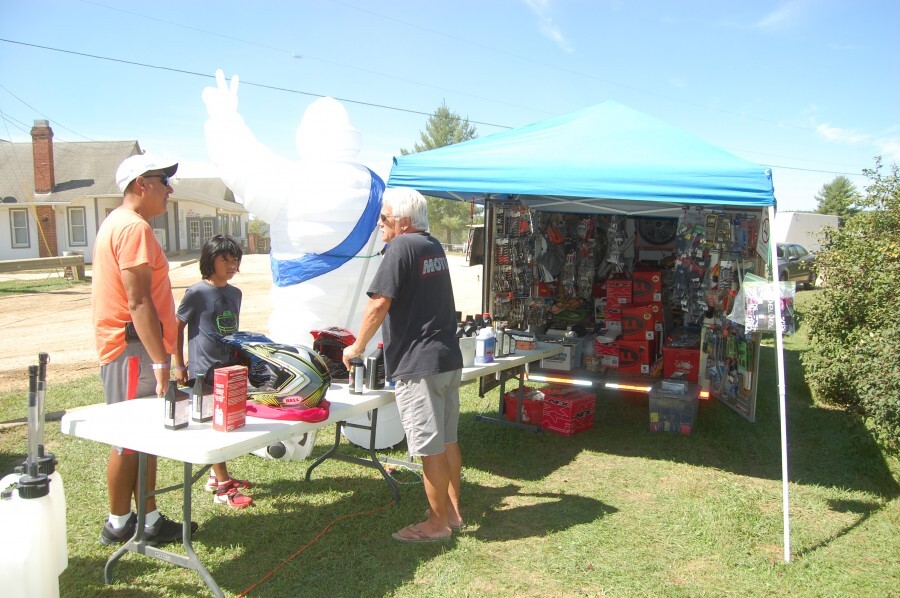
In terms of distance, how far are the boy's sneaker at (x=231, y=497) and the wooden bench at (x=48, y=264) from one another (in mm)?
14602

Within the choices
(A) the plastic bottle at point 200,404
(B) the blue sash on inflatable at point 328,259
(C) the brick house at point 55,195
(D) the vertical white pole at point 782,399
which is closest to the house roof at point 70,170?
(C) the brick house at point 55,195

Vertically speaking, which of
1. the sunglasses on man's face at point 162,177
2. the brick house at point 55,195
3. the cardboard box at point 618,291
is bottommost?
the cardboard box at point 618,291

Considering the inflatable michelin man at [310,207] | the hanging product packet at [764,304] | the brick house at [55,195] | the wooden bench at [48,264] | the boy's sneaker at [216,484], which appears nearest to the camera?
the boy's sneaker at [216,484]

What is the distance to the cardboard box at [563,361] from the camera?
6145 millimetres

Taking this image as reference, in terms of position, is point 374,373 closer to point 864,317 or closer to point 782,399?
point 782,399

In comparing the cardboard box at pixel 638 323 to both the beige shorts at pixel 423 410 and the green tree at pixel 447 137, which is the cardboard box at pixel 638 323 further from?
the green tree at pixel 447 137

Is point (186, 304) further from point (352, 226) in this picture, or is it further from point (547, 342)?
point (547, 342)

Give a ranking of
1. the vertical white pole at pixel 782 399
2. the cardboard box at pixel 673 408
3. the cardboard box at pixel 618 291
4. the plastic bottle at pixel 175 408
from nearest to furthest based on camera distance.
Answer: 1. the plastic bottle at pixel 175 408
2. the vertical white pole at pixel 782 399
3. the cardboard box at pixel 673 408
4. the cardboard box at pixel 618 291

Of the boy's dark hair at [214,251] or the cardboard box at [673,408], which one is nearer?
the boy's dark hair at [214,251]

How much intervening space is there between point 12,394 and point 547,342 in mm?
5251

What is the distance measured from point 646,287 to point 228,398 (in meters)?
4.80

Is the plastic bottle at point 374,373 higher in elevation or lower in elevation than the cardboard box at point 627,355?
higher

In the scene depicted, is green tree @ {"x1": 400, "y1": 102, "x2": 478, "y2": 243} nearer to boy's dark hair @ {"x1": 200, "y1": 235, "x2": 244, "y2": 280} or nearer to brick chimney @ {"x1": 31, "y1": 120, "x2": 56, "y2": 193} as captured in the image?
brick chimney @ {"x1": 31, "y1": 120, "x2": 56, "y2": 193}

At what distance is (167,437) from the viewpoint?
253 cm
